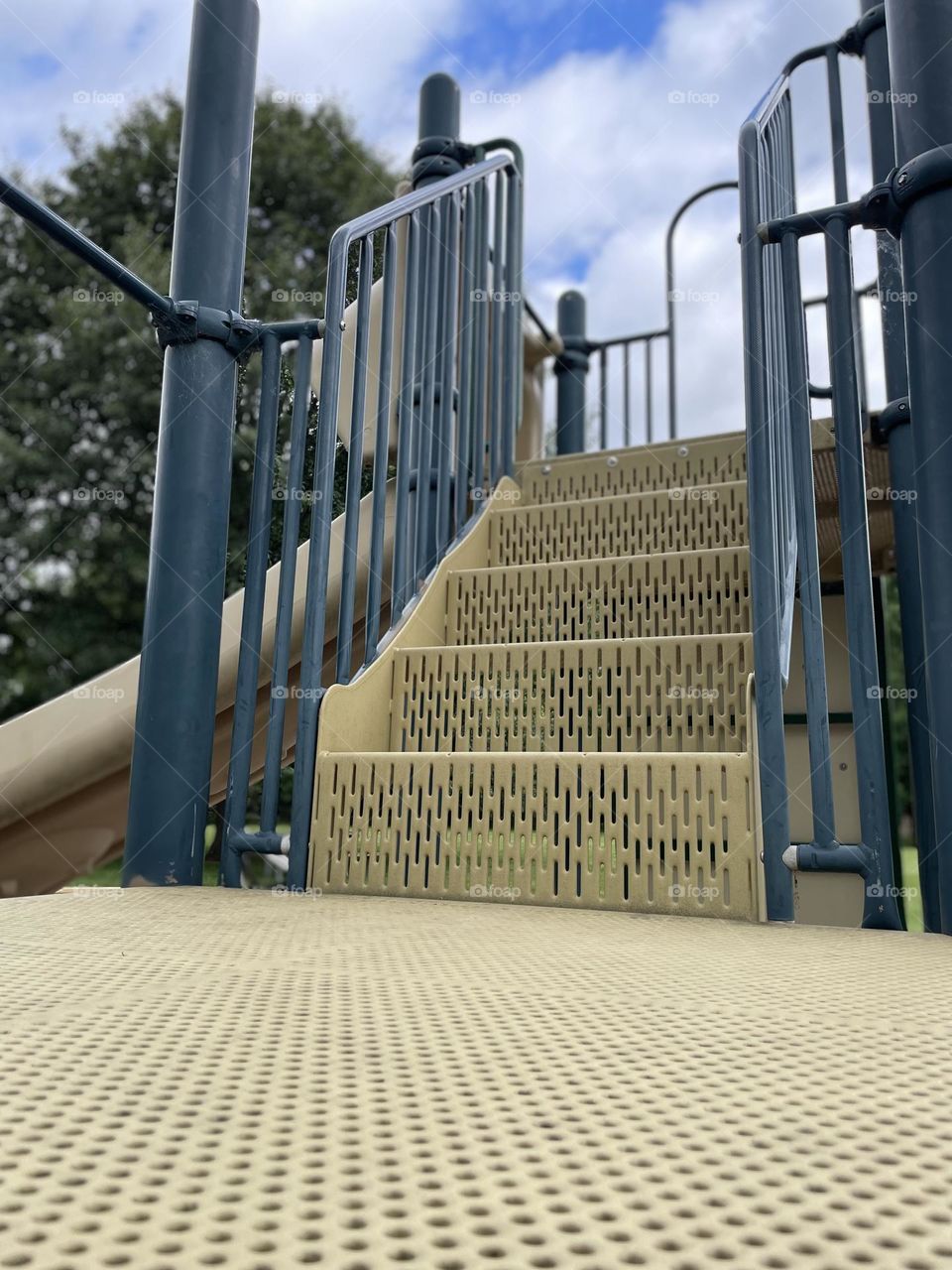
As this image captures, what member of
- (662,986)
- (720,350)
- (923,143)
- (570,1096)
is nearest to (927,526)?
(923,143)

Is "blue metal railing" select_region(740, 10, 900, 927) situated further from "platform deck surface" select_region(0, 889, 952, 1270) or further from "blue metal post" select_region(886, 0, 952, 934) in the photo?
"platform deck surface" select_region(0, 889, 952, 1270)

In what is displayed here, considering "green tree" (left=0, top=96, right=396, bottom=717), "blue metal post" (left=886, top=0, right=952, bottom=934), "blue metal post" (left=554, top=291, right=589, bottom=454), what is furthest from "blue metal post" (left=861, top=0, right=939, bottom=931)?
"green tree" (left=0, top=96, right=396, bottom=717)

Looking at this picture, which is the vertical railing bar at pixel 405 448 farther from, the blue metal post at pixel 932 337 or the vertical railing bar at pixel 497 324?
the blue metal post at pixel 932 337

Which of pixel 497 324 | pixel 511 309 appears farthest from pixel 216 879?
pixel 511 309

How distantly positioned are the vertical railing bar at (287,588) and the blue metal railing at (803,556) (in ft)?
2.15

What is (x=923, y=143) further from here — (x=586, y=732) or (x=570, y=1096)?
(x=570, y=1096)

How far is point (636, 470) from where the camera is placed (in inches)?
91.4

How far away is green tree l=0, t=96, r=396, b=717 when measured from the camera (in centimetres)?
641

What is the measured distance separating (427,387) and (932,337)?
1.04m

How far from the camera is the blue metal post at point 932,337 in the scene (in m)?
1.01

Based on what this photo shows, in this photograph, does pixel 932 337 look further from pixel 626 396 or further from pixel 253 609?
pixel 626 396

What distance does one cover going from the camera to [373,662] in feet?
4.99

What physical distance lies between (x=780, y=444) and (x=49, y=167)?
825cm
